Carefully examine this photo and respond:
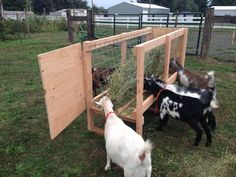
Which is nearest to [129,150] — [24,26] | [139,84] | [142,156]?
[142,156]

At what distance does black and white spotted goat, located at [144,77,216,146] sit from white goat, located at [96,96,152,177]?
1045mm

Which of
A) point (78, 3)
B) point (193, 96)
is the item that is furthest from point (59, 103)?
point (78, 3)

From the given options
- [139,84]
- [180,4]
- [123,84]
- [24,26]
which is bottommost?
[123,84]

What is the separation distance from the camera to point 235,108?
4781 millimetres

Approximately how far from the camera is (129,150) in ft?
8.38

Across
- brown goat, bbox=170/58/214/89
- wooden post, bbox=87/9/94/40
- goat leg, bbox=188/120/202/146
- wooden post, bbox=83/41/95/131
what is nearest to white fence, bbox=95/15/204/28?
wooden post, bbox=87/9/94/40

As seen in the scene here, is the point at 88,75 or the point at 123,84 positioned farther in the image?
the point at 123,84

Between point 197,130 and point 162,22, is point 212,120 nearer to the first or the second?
point 197,130

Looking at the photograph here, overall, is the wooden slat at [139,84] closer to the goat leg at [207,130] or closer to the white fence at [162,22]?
the goat leg at [207,130]

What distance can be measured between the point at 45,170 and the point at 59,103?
2.99 feet

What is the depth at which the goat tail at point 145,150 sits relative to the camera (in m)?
2.36

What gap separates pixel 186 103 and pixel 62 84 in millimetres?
1787

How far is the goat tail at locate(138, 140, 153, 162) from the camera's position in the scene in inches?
92.8

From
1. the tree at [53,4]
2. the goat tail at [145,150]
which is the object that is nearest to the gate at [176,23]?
the goat tail at [145,150]
